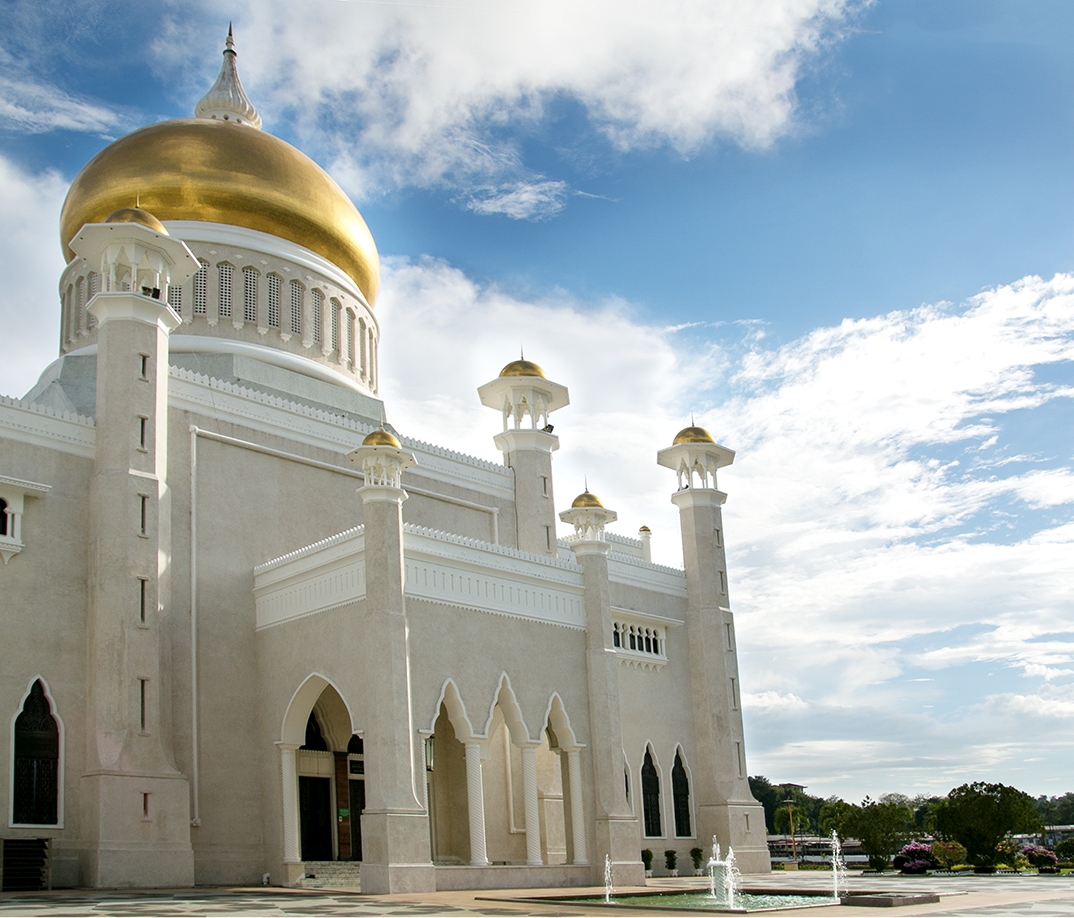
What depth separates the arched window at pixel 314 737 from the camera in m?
20.8

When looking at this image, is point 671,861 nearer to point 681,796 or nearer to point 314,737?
point 681,796

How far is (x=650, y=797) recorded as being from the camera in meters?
24.0

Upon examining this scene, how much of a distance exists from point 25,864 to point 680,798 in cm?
1381

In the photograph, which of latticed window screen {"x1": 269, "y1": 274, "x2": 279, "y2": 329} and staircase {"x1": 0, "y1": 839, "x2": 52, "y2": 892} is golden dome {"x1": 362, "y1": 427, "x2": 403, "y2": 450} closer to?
latticed window screen {"x1": 269, "y1": 274, "x2": 279, "y2": 329}

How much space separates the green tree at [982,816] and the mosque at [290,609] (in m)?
4.39

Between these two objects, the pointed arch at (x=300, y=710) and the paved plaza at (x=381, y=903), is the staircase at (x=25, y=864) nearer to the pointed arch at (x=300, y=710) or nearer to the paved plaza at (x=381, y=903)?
the paved plaza at (x=381, y=903)

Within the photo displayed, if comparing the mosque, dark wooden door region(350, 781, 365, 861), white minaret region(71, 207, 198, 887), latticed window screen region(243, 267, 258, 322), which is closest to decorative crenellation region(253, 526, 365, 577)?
the mosque

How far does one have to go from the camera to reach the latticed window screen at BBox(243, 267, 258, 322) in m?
24.3

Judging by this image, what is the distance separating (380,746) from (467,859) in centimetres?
485

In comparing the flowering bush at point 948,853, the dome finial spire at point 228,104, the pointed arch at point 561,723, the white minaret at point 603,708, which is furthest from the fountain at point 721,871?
the dome finial spire at point 228,104

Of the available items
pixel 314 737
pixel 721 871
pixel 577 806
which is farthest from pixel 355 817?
pixel 721 871

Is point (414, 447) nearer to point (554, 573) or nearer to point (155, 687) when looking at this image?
point (554, 573)

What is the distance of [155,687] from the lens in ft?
57.2

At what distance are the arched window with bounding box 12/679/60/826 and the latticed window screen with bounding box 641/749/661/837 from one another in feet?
39.6
